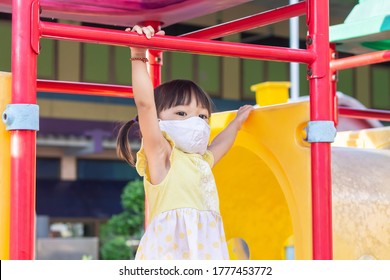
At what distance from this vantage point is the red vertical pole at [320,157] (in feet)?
6.15

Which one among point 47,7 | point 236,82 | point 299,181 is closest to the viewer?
point 299,181

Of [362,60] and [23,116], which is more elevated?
[362,60]

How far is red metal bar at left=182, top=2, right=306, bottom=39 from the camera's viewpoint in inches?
90.0

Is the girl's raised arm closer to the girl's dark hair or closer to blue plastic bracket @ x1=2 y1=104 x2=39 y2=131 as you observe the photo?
the girl's dark hair

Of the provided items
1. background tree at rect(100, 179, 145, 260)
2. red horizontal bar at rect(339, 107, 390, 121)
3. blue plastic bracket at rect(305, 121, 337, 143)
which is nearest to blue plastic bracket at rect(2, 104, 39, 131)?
blue plastic bracket at rect(305, 121, 337, 143)

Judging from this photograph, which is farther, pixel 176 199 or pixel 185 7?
pixel 185 7

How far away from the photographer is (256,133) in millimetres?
2230

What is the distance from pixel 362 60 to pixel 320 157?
89cm

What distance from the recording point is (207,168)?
6.30 feet

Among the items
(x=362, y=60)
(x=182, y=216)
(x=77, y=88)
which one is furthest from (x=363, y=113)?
(x=182, y=216)

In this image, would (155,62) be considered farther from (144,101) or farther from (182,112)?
(144,101)
